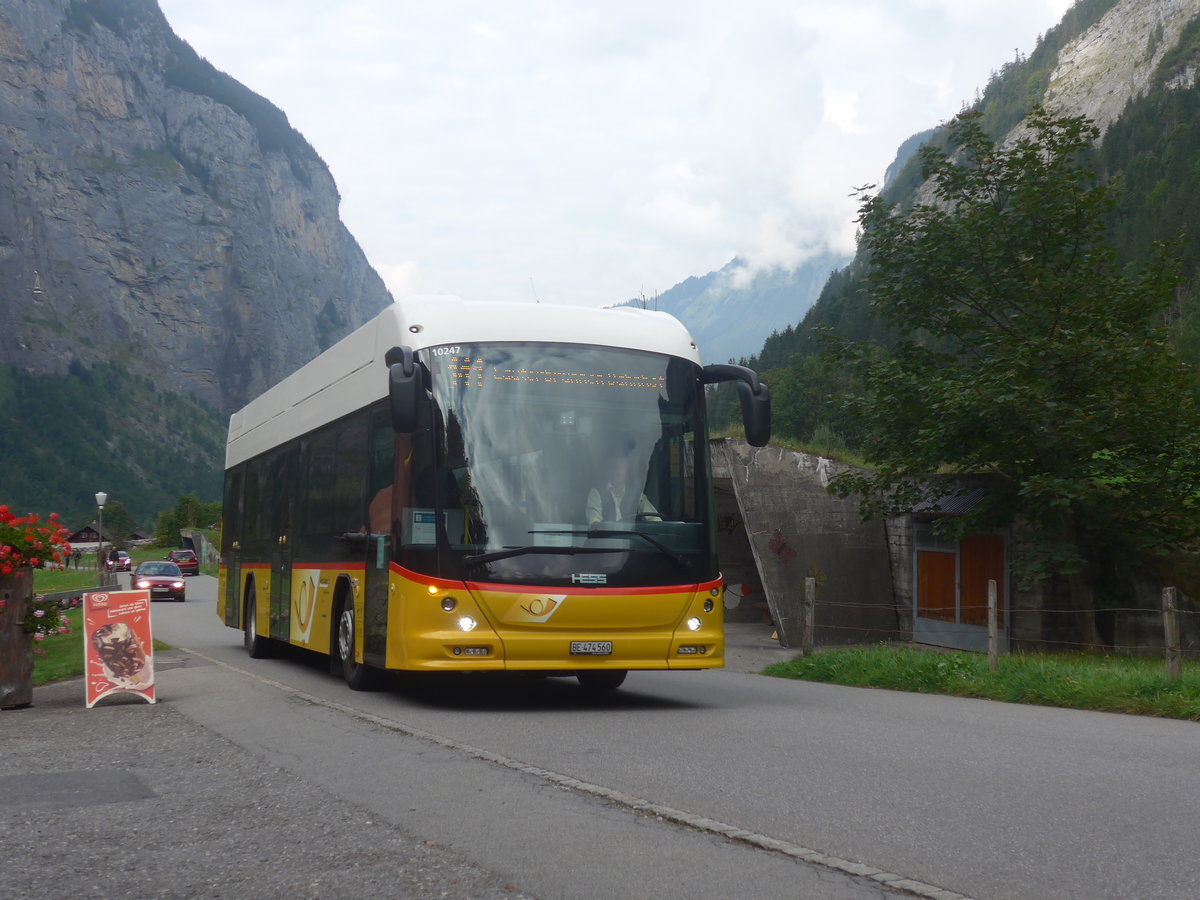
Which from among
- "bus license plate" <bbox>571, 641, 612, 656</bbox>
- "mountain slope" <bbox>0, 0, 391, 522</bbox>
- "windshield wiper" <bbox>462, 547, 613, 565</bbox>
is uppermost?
"mountain slope" <bbox>0, 0, 391, 522</bbox>

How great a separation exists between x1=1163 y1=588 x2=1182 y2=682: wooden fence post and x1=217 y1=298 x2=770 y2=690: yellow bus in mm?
4288

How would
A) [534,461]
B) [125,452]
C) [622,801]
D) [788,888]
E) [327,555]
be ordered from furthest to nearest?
[125,452], [327,555], [534,461], [622,801], [788,888]

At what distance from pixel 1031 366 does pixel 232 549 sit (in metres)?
12.1

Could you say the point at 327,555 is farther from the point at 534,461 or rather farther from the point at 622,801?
the point at 622,801

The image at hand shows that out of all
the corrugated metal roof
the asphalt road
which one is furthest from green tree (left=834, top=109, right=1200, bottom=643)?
the asphalt road

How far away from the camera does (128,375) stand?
184625 mm

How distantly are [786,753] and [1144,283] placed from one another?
14.5 metres

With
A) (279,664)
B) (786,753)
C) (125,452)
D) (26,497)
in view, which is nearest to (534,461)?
(786,753)

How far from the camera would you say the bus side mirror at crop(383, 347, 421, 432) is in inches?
403

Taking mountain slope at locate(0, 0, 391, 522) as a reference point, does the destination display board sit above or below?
below

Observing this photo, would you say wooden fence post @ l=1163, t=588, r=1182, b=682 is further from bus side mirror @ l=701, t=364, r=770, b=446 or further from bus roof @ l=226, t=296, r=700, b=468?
bus roof @ l=226, t=296, r=700, b=468

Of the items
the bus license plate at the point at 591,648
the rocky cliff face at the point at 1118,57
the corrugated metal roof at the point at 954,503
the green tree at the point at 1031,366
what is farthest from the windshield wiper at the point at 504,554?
the rocky cliff face at the point at 1118,57

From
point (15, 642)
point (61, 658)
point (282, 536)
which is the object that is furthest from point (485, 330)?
point (61, 658)

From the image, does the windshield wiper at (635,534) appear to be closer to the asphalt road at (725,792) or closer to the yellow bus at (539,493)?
the yellow bus at (539,493)
